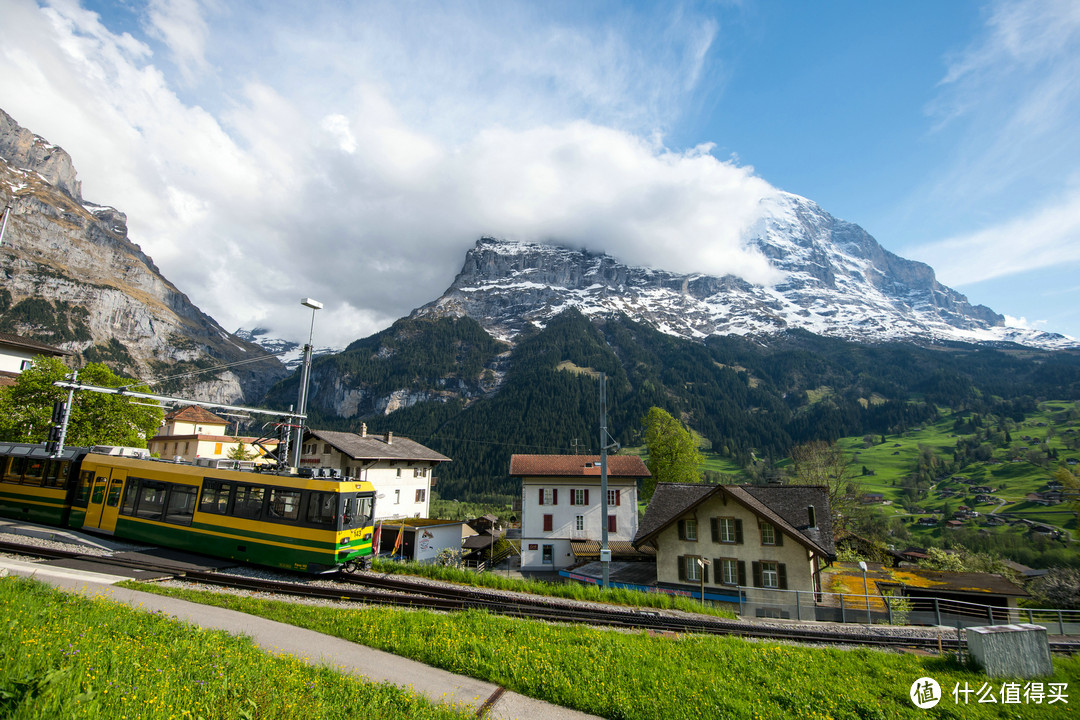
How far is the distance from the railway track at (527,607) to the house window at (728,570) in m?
14.8

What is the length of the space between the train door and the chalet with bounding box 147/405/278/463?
2019 inches

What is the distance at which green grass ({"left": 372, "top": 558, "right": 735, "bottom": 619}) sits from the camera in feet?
63.1

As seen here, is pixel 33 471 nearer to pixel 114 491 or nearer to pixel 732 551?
pixel 114 491

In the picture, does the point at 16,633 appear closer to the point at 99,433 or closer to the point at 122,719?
the point at 122,719

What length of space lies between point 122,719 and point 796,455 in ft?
224

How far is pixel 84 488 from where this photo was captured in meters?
22.0

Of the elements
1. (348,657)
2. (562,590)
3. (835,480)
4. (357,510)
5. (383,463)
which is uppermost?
(383,463)

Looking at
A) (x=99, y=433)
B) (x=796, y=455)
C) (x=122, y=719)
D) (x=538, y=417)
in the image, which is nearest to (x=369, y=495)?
(x=122, y=719)

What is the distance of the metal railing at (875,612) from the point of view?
883 inches

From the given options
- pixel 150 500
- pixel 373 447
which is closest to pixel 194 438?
pixel 373 447

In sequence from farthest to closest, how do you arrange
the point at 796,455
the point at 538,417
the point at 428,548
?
1. the point at 538,417
2. the point at 796,455
3. the point at 428,548

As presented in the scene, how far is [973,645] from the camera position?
1262 centimetres

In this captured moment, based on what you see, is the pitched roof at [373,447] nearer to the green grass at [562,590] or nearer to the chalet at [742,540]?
the chalet at [742,540]

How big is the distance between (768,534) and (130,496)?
34817 millimetres
